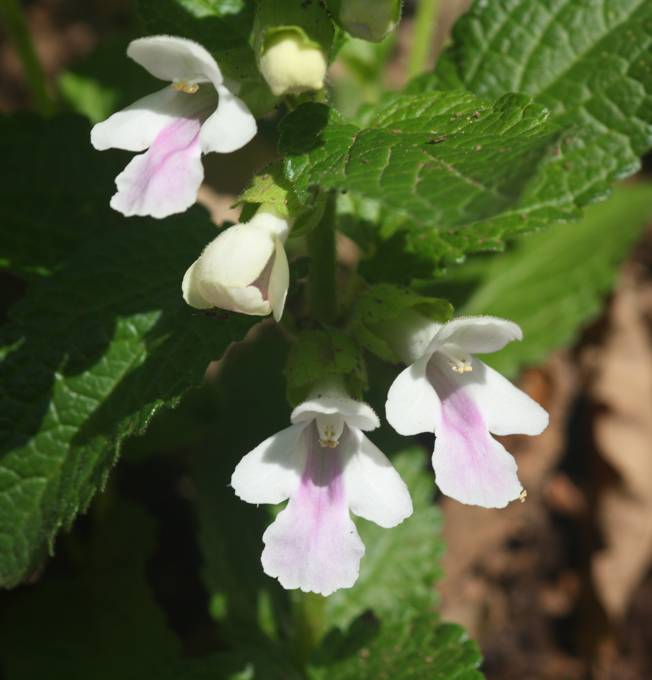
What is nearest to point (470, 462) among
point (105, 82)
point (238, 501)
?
point (238, 501)

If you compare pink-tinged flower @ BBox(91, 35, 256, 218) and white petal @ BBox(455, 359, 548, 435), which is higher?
pink-tinged flower @ BBox(91, 35, 256, 218)

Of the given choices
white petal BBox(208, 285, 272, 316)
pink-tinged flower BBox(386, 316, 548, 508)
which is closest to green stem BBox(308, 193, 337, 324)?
pink-tinged flower BBox(386, 316, 548, 508)

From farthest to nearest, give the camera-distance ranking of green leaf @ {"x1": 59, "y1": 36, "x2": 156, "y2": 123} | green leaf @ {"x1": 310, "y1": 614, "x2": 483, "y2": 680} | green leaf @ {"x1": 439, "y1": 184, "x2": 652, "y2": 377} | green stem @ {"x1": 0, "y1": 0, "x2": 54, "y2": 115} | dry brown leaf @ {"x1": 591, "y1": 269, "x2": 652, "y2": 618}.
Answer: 1. green leaf @ {"x1": 59, "y1": 36, "x2": 156, "y2": 123}
2. dry brown leaf @ {"x1": 591, "y1": 269, "x2": 652, "y2": 618}
3. green leaf @ {"x1": 439, "y1": 184, "x2": 652, "y2": 377}
4. green stem @ {"x1": 0, "y1": 0, "x2": 54, "y2": 115}
5. green leaf @ {"x1": 310, "y1": 614, "x2": 483, "y2": 680}

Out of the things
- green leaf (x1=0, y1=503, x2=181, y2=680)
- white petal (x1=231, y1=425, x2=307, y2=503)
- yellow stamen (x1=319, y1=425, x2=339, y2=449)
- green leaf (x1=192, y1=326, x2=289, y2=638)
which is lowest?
green leaf (x1=0, y1=503, x2=181, y2=680)

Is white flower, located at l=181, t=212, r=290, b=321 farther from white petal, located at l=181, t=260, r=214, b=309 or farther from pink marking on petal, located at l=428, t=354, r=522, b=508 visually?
pink marking on petal, located at l=428, t=354, r=522, b=508

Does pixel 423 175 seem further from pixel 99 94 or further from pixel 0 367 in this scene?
pixel 99 94

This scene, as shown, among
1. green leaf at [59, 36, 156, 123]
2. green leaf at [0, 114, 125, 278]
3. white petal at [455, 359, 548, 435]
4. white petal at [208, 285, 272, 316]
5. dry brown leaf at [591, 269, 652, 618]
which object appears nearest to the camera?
white petal at [208, 285, 272, 316]
